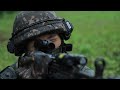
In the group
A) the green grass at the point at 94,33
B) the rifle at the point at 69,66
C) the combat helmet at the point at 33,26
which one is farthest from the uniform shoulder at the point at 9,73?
the green grass at the point at 94,33

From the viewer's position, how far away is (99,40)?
11375 millimetres

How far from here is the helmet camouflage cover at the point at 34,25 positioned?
4.92 meters

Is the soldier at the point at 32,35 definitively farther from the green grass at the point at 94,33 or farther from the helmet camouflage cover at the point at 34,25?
the green grass at the point at 94,33

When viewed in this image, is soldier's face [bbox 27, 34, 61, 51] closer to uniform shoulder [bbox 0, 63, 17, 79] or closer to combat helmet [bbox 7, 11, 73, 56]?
combat helmet [bbox 7, 11, 73, 56]

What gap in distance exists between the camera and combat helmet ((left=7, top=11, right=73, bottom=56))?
4.92 metres

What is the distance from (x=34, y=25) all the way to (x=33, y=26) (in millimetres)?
15
